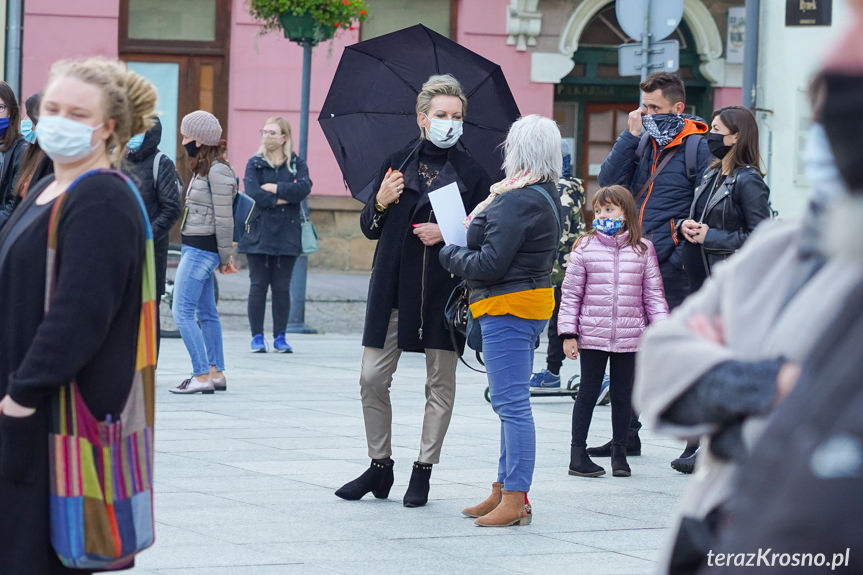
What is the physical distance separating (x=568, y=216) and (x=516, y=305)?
3.71 meters

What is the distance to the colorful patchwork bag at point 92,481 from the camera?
346 cm

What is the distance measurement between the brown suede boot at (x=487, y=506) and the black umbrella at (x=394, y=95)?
1707 millimetres

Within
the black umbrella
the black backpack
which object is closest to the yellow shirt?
the black umbrella

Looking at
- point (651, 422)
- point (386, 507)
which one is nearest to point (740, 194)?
point (386, 507)

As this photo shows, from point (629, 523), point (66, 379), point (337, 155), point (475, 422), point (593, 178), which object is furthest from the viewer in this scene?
point (593, 178)

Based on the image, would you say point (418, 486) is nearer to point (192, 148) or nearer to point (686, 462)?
point (686, 462)

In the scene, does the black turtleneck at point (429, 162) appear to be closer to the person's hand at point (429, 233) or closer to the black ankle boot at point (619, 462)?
the person's hand at point (429, 233)

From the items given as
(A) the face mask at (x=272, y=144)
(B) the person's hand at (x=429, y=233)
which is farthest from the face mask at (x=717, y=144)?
(A) the face mask at (x=272, y=144)

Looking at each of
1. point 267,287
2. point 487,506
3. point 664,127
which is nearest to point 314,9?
point 267,287

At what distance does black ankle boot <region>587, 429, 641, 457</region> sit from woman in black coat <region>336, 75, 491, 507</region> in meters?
1.69

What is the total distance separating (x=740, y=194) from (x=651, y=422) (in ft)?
17.6

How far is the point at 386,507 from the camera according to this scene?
20.9 feet

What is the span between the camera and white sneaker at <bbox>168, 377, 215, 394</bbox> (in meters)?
9.92

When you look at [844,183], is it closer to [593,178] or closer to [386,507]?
[386,507]
